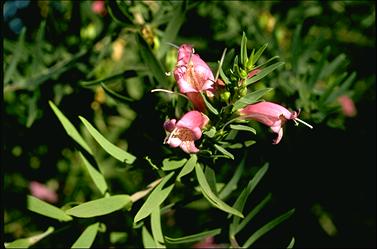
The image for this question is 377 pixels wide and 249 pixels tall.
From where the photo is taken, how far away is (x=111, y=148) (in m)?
0.92

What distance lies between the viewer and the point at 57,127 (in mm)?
1468

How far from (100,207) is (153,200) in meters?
0.11

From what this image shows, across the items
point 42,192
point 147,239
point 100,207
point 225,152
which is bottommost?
point 42,192

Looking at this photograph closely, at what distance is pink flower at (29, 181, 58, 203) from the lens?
5.25ft

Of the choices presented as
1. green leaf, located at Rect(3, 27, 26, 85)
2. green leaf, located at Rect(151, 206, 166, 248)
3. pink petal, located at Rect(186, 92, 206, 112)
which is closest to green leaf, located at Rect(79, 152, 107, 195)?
green leaf, located at Rect(151, 206, 166, 248)

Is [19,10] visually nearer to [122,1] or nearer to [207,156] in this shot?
[122,1]

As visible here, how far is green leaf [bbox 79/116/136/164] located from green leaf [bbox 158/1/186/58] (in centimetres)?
31

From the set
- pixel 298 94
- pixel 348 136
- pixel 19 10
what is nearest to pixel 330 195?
pixel 348 136

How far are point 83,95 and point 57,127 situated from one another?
0.41 feet

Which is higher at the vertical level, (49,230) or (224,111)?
(224,111)

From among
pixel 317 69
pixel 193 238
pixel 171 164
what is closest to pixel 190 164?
pixel 171 164

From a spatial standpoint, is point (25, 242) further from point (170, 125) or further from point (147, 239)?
point (170, 125)

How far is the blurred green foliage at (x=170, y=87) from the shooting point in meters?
1.28

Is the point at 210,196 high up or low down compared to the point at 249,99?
down
